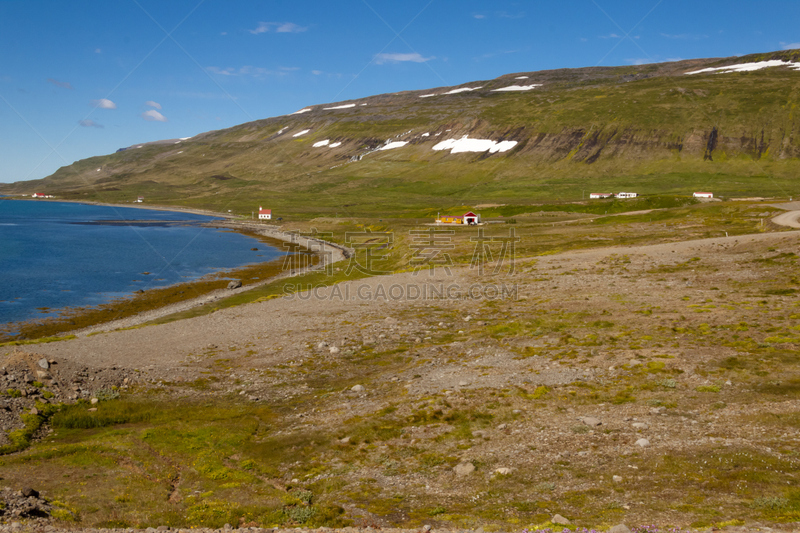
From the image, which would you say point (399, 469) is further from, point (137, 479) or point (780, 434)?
point (780, 434)

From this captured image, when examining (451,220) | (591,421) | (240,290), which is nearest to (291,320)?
(240,290)

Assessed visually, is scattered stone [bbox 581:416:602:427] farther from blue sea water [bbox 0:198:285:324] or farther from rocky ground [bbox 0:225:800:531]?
blue sea water [bbox 0:198:285:324]

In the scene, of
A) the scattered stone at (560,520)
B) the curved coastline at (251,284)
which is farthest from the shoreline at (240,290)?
the scattered stone at (560,520)

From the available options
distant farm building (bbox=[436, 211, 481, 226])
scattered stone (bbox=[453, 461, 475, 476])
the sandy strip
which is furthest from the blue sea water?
scattered stone (bbox=[453, 461, 475, 476])

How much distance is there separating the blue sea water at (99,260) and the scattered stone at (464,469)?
54.4 m

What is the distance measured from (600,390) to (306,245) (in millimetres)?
98309

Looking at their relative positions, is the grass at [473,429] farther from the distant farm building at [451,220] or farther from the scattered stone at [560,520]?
the distant farm building at [451,220]

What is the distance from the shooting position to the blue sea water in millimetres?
64250

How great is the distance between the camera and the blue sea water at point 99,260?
64.2 m

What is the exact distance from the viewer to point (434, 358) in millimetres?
29953

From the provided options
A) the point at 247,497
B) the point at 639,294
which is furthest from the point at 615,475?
the point at 639,294

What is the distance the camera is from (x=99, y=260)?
95.2m

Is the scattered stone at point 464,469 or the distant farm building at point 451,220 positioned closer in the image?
the scattered stone at point 464,469

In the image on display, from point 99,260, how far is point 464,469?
322ft
